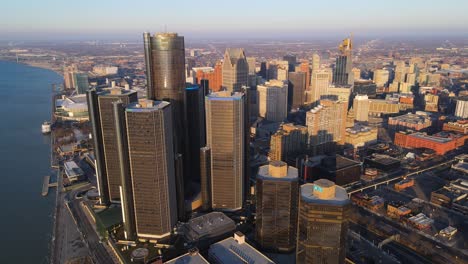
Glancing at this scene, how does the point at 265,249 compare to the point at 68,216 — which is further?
the point at 68,216

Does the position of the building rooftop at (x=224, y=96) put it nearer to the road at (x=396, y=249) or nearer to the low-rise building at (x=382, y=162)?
the road at (x=396, y=249)

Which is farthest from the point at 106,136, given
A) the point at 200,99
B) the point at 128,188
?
the point at 200,99

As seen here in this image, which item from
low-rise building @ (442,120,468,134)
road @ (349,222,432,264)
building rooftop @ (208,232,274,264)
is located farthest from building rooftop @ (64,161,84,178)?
low-rise building @ (442,120,468,134)

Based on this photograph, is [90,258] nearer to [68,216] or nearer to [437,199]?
[68,216]

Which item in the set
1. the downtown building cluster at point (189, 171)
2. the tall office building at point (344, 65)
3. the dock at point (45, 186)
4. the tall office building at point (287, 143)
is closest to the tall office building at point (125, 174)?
the downtown building cluster at point (189, 171)

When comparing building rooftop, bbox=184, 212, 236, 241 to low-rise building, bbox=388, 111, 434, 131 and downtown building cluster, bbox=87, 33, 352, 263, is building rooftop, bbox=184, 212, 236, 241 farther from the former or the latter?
low-rise building, bbox=388, 111, 434, 131

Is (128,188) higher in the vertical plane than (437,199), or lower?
higher
